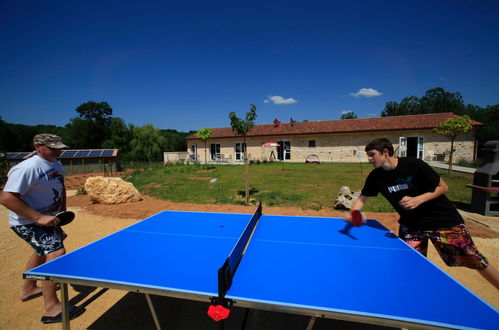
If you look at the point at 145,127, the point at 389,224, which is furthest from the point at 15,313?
the point at 145,127

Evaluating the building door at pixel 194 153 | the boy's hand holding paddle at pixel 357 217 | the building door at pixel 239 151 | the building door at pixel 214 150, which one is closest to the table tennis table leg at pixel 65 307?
the boy's hand holding paddle at pixel 357 217

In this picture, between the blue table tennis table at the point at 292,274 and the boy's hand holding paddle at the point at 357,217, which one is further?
the boy's hand holding paddle at the point at 357,217

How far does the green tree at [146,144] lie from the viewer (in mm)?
28922

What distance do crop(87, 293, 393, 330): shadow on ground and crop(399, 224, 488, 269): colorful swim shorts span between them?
110cm

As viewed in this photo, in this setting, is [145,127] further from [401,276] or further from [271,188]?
[401,276]

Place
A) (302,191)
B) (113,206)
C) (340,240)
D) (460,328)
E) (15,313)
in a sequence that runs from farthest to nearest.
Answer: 1. (302,191)
2. (113,206)
3. (15,313)
4. (340,240)
5. (460,328)

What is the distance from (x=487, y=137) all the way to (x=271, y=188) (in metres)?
32.9

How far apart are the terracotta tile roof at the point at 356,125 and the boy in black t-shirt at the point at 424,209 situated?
56.3ft

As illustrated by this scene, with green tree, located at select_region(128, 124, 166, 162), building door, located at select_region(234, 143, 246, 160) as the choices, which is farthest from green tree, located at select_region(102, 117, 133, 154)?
building door, located at select_region(234, 143, 246, 160)

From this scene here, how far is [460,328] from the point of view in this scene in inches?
44.6

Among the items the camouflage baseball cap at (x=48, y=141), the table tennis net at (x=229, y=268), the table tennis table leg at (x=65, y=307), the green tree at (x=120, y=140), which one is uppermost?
the green tree at (x=120, y=140)

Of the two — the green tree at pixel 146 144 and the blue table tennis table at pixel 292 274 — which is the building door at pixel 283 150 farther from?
the blue table tennis table at pixel 292 274

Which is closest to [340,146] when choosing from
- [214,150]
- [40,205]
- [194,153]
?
[214,150]

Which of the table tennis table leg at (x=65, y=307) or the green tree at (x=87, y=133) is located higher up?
the green tree at (x=87, y=133)
